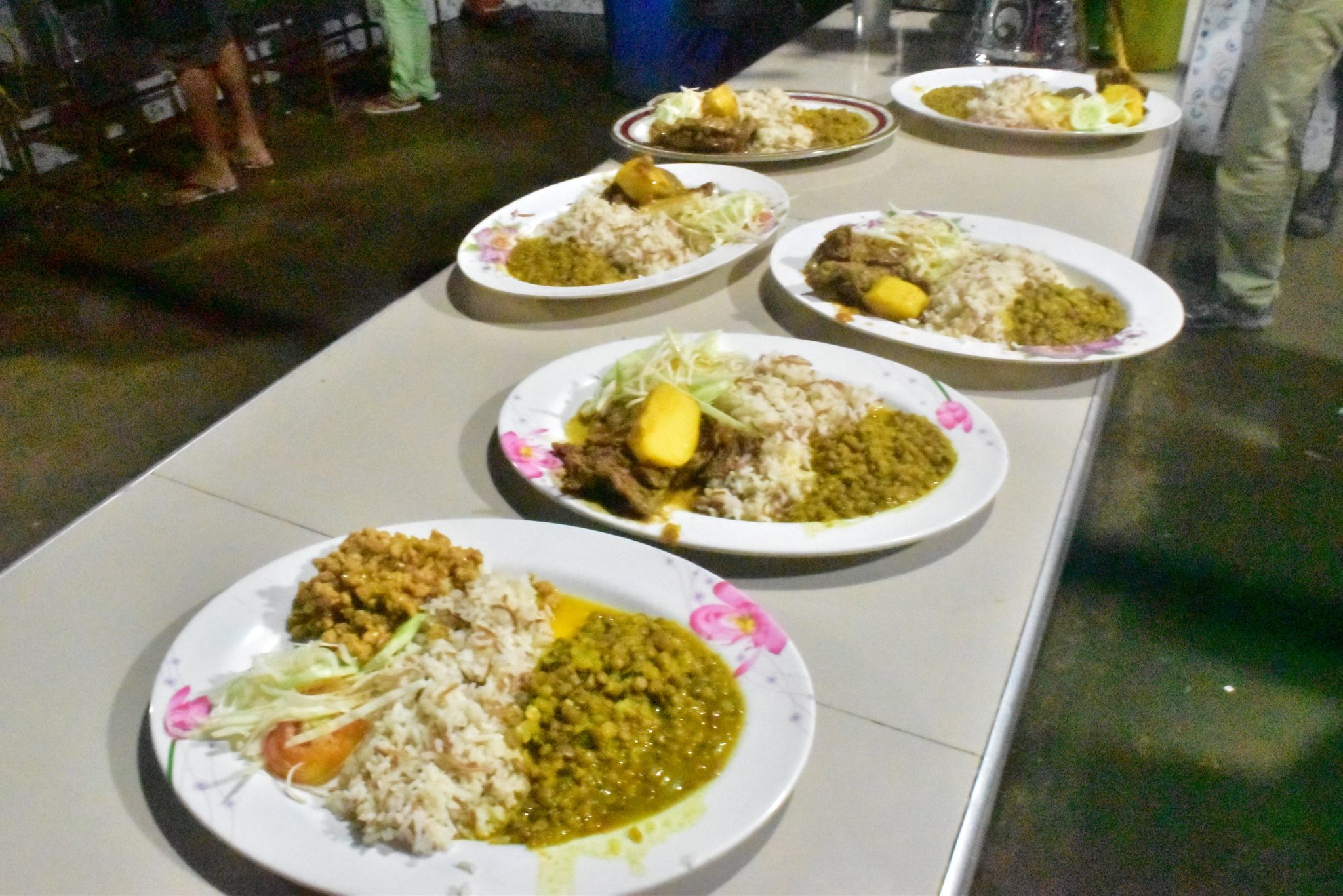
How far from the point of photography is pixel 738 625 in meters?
0.96

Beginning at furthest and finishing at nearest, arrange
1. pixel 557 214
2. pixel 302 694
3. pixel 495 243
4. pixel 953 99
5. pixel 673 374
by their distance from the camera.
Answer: pixel 953 99
pixel 557 214
pixel 495 243
pixel 673 374
pixel 302 694

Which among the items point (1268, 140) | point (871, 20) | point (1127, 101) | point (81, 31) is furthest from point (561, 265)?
point (81, 31)

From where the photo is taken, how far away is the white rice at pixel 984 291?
1462 millimetres

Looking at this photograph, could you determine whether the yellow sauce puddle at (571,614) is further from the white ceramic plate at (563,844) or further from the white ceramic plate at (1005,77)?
the white ceramic plate at (1005,77)

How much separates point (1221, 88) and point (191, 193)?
4876 millimetres

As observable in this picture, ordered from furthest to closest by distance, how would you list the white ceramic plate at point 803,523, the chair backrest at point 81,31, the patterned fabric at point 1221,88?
the chair backrest at point 81,31 < the patterned fabric at point 1221,88 < the white ceramic plate at point 803,523

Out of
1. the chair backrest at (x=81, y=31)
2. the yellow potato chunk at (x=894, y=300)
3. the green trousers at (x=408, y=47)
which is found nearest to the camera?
the yellow potato chunk at (x=894, y=300)

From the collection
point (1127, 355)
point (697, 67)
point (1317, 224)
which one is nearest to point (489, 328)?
point (1127, 355)

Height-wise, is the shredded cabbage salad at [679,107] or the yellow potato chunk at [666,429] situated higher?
the shredded cabbage salad at [679,107]

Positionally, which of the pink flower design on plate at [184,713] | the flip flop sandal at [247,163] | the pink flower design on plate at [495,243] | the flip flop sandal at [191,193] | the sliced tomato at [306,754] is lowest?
the flip flop sandal at [191,193]

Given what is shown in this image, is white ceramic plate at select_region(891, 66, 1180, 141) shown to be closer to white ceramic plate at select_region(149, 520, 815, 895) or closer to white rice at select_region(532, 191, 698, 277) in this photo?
white rice at select_region(532, 191, 698, 277)

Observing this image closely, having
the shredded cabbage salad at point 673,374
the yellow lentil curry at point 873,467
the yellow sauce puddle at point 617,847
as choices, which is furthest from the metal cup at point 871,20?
the yellow sauce puddle at point 617,847

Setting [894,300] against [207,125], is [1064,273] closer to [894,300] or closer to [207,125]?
[894,300]

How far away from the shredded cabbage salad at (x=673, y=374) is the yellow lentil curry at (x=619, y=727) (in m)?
0.37
